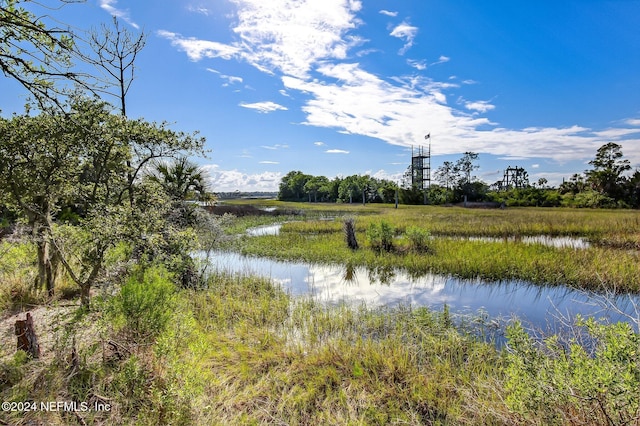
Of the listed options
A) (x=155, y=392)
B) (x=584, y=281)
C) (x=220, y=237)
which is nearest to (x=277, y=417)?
(x=155, y=392)

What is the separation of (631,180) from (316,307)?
6058cm

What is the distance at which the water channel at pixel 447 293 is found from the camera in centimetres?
823

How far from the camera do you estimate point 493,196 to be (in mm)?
61188

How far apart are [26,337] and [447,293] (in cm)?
967

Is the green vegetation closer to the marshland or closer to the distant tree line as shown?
the marshland

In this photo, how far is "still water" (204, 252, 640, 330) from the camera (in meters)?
8.26

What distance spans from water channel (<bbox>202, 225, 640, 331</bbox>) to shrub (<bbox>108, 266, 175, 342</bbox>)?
4.85 meters

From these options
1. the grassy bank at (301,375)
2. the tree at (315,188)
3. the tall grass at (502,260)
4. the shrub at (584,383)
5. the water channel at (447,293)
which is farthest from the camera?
the tree at (315,188)

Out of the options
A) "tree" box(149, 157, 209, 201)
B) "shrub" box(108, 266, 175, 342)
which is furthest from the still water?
"shrub" box(108, 266, 175, 342)

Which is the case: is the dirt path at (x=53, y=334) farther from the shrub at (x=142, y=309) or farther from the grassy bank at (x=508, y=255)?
the grassy bank at (x=508, y=255)

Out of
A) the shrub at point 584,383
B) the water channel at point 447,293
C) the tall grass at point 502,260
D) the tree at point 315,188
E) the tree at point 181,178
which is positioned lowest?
the water channel at point 447,293

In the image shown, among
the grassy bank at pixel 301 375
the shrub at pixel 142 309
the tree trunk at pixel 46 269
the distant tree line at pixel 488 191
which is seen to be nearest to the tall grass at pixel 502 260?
the grassy bank at pixel 301 375

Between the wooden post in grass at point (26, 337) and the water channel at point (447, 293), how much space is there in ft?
19.8

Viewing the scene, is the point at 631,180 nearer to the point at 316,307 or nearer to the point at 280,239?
the point at 280,239
